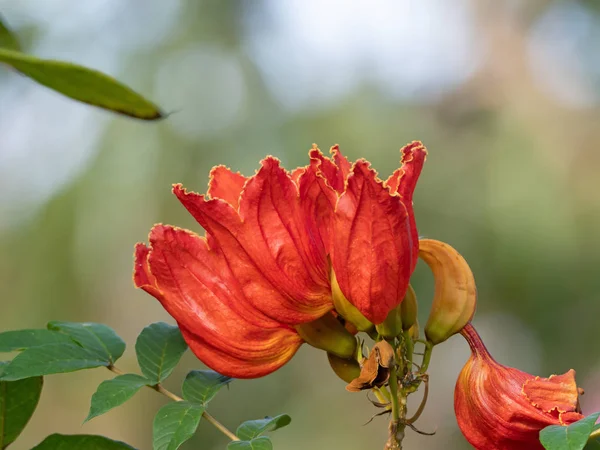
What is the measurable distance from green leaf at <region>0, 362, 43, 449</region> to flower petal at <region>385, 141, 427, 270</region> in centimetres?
38

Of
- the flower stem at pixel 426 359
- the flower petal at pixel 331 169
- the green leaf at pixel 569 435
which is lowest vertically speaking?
the green leaf at pixel 569 435

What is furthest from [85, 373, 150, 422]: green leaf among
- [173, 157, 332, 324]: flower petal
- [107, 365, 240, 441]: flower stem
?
[173, 157, 332, 324]: flower petal

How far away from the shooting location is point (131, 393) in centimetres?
53

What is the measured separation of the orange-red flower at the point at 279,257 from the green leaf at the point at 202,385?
3 centimetres

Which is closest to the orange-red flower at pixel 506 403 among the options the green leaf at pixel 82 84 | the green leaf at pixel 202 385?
the green leaf at pixel 202 385

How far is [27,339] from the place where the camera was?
602mm

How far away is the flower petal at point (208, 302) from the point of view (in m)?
0.53

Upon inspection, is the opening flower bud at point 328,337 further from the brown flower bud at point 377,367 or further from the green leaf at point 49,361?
the green leaf at point 49,361

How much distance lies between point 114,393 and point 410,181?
293 mm

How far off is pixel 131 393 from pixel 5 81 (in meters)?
3.61

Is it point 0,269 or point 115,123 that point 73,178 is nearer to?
point 115,123

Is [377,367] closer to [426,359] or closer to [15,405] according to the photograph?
[426,359]

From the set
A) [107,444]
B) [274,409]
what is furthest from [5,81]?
[107,444]

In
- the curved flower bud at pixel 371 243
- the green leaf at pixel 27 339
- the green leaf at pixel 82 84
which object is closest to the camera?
the green leaf at pixel 82 84
